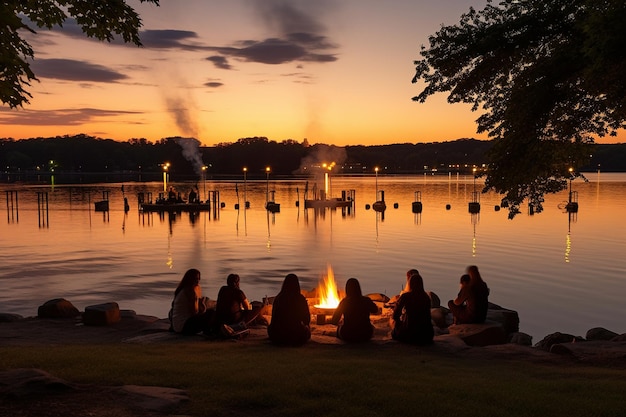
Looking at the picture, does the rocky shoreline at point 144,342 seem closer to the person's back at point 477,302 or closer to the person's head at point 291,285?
the person's back at point 477,302

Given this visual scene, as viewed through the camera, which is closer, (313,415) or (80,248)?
(313,415)

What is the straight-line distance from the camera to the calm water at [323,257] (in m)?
26.4

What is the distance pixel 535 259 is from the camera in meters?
38.8

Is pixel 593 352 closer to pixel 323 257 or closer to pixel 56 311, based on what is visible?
pixel 56 311

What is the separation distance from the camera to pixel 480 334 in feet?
44.7

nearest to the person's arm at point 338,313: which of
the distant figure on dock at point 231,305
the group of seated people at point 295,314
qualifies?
the group of seated people at point 295,314

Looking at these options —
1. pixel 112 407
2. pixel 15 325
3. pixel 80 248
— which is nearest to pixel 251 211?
pixel 80 248

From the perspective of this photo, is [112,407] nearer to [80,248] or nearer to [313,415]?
[313,415]

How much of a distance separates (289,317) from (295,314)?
0.13 meters

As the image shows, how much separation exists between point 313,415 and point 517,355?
605 cm

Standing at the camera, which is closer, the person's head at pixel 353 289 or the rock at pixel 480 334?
the person's head at pixel 353 289

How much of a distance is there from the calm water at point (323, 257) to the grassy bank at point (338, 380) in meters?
12.4

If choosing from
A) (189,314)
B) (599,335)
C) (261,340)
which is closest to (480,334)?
(261,340)

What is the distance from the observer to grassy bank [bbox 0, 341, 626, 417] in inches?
288
